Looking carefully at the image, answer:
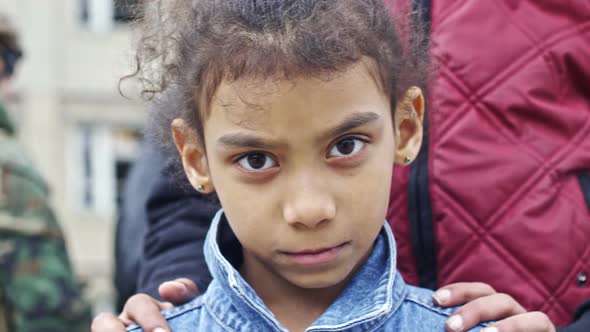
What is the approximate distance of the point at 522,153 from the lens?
6.50 ft

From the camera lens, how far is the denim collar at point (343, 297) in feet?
5.52

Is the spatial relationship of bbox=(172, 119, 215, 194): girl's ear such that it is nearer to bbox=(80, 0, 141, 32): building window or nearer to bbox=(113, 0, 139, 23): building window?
bbox=(113, 0, 139, 23): building window

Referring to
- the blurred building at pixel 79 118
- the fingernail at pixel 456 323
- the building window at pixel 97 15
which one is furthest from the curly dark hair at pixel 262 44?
the building window at pixel 97 15

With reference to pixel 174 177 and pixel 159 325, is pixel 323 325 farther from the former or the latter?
pixel 174 177

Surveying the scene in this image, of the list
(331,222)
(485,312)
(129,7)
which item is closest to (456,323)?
(485,312)

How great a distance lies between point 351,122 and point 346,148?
46mm

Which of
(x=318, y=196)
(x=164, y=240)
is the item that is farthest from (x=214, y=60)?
(x=164, y=240)

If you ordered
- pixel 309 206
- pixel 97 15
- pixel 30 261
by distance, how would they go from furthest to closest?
pixel 97 15
pixel 30 261
pixel 309 206

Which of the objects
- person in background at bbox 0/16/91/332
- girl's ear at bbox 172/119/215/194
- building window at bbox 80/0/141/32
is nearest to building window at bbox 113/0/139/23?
girl's ear at bbox 172/119/215/194

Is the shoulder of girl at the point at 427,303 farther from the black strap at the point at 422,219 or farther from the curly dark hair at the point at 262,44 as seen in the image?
the curly dark hair at the point at 262,44

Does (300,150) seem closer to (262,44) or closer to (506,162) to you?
(262,44)

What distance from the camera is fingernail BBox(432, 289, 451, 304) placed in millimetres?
1763

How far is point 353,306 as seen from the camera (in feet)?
5.64

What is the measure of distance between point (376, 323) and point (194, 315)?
35 cm
